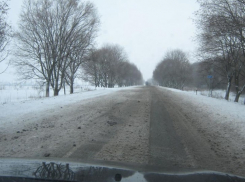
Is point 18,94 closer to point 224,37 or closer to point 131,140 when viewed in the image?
point 224,37

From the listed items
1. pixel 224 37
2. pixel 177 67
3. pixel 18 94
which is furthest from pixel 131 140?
pixel 177 67

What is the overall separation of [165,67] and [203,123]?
3006 inches

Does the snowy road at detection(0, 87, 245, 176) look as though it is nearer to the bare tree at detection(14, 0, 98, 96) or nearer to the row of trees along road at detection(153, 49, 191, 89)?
the bare tree at detection(14, 0, 98, 96)

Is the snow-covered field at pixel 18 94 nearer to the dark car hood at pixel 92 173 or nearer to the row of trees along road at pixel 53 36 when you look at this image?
the row of trees along road at pixel 53 36

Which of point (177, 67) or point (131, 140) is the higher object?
point (177, 67)

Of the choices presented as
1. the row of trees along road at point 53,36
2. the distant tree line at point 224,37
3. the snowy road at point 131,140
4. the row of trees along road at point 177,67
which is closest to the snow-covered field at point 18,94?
the row of trees along road at point 53,36

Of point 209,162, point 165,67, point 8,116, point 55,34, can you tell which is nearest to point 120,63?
point 165,67

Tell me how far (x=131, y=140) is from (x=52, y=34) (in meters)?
22.9

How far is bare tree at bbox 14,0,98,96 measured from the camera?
24969mm

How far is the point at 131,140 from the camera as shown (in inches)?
244

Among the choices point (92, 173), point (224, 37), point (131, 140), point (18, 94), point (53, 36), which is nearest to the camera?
point (92, 173)

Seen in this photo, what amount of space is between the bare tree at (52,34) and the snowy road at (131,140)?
17536 millimetres

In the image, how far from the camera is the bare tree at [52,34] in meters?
25.0

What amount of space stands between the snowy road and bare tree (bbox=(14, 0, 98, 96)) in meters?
17.5
